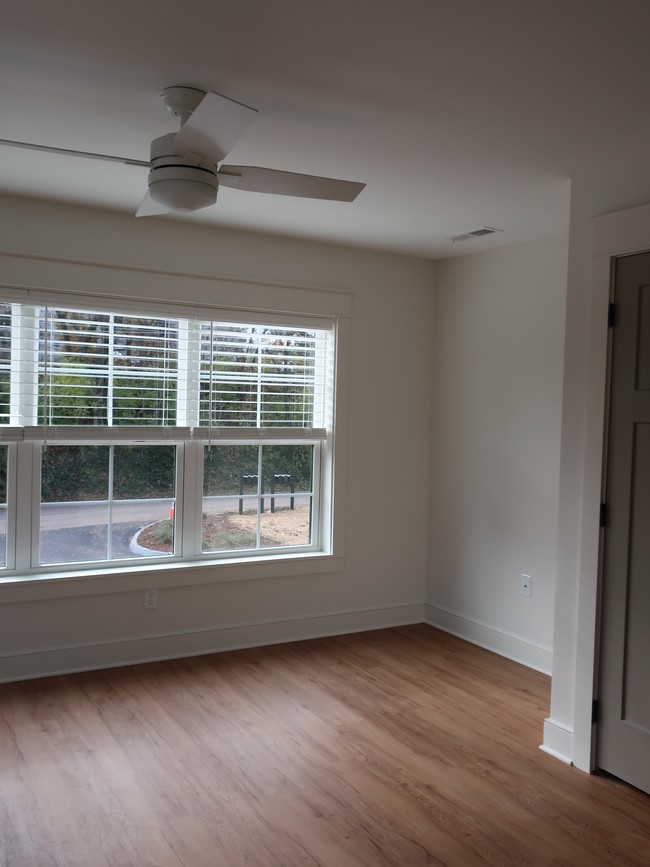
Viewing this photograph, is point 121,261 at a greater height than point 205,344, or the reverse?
point 121,261

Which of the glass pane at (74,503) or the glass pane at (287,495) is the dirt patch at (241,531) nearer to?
the glass pane at (287,495)

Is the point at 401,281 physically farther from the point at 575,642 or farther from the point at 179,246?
the point at 575,642

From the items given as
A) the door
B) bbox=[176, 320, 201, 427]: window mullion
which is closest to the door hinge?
the door

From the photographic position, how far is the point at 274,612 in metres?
4.54

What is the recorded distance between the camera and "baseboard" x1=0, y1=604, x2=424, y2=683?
3.85 meters

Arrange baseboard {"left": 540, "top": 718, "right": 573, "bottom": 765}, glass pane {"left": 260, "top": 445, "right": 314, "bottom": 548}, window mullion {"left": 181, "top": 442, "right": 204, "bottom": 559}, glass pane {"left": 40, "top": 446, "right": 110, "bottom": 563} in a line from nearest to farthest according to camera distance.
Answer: baseboard {"left": 540, "top": 718, "right": 573, "bottom": 765} → glass pane {"left": 40, "top": 446, "right": 110, "bottom": 563} → window mullion {"left": 181, "top": 442, "right": 204, "bottom": 559} → glass pane {"left": 260, "top": 445, "right": 314, "bottom": 548}

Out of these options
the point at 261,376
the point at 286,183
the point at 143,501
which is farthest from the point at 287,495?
the point at 286,183

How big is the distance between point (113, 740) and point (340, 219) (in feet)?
9.19

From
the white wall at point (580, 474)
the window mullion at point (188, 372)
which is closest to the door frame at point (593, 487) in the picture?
the white wall at point (580, 474)

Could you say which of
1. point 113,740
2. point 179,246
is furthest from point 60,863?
point 179,246

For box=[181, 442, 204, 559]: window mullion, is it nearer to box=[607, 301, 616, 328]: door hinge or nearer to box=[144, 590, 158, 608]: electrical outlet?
box=[144, 590, 158, 608]: electrical outlet

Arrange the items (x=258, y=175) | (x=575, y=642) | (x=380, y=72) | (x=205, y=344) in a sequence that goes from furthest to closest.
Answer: (x=205, y=344) < (x=575, y=642) < (x=258, y=175) < (x=380, y=72)

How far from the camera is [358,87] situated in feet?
7.64

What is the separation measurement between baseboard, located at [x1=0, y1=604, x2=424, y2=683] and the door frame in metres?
1.91
